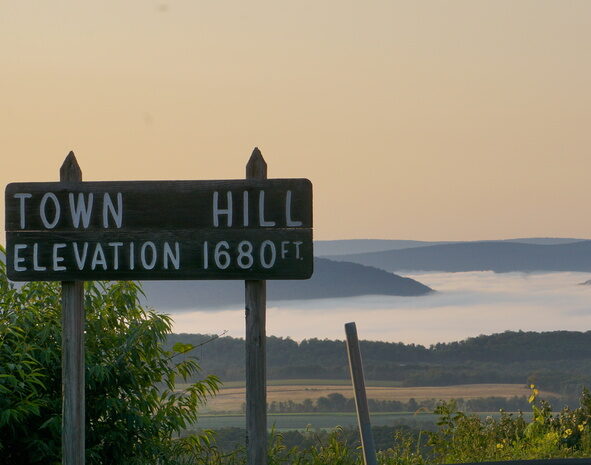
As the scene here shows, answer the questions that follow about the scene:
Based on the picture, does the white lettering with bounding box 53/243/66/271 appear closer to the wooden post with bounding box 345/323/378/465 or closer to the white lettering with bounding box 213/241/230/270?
the white lettering with bounding box 213/241/230/270

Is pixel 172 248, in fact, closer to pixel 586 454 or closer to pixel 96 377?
pixel 96 377

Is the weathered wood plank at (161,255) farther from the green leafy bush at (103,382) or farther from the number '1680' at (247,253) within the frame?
the green leafy bush at (103,382)

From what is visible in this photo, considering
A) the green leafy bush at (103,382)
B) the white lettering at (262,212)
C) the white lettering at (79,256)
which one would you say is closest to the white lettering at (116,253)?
the white lettering at (79,256)

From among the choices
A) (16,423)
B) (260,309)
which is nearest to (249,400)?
(260,309)

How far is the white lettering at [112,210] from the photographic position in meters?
8.99

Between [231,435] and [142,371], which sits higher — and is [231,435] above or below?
below

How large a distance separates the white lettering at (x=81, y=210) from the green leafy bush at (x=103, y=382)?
102 inches

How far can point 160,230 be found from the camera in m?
8.89

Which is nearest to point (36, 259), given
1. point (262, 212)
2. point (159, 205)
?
point (159, 205)

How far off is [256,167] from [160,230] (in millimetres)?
964

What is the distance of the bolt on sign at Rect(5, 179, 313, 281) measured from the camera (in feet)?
28.3

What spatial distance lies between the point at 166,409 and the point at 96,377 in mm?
1361

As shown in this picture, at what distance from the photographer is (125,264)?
896 centimetres

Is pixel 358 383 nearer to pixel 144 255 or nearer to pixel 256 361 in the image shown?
pixel 256 361
